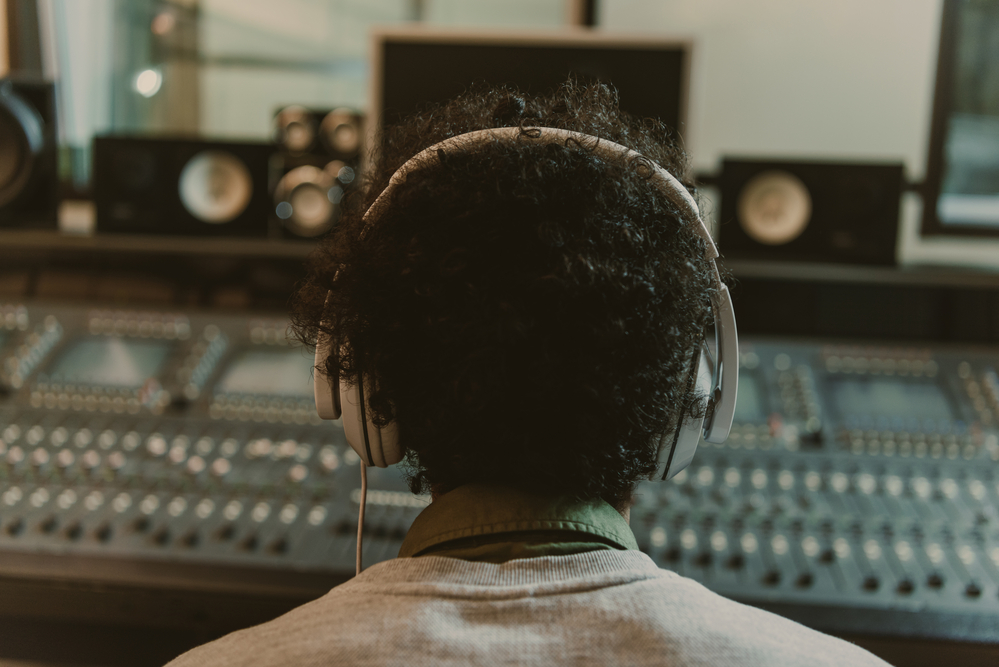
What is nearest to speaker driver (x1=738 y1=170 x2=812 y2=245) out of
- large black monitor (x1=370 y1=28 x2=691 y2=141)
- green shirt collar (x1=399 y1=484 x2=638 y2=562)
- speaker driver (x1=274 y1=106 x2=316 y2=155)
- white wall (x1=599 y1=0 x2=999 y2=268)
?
large black monitor (x1=370 y1=28 x2=691 y2=141)

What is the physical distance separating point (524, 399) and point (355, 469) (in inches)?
26.5

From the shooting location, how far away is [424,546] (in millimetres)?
540

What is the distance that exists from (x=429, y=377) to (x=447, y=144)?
0.54 feet

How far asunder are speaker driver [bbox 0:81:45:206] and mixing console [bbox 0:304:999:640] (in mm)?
312

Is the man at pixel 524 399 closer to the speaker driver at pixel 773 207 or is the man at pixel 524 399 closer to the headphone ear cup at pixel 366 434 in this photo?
the headphone ear cup at pixel 366 434

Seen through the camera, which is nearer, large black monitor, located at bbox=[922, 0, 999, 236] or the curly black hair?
the curly black hair

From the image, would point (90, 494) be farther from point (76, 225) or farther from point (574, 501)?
point (76, 225)

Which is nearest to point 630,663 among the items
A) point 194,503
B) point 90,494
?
point 194,503

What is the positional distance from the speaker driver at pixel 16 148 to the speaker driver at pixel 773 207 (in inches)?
56.0

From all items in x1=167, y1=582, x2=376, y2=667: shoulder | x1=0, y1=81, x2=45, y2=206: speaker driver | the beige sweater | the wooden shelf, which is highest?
x1=0, y1=81, x2=45, y2=206: speaker driver

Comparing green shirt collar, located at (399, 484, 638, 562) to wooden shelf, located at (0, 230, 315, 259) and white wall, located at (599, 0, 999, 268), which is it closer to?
wooden shelf, located at (0, 230, 315, 259)

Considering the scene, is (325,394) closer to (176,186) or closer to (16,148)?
(176,186)

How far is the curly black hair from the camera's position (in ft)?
1.61

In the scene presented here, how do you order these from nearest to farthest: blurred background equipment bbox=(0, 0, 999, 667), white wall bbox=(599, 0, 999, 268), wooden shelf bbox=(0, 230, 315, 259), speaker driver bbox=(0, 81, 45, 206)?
blurred background equipment bbox=(0, 0, 999, 667) → wooden shelf bbox=(0, 230, 315, 259) → speaker driver bbox=(0, 81, 45, 206) → white wall bbox=(599, 0, 999, 268)
